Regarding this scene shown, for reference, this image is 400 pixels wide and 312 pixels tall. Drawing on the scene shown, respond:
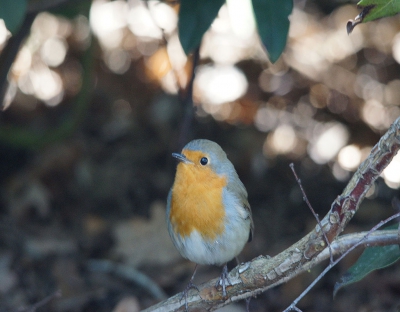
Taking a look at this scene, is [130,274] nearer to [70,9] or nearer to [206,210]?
[206,210]

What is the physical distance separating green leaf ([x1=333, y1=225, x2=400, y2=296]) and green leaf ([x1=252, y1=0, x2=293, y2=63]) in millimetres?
1207

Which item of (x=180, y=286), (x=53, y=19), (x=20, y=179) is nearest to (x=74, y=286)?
(x=180, y=286)

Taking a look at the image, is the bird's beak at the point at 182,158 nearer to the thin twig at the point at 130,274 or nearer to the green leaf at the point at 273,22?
the green leaf at the point at 273,22

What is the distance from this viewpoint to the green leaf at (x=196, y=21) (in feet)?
10.9

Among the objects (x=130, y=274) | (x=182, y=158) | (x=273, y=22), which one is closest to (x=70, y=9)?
(x=182, y=158)

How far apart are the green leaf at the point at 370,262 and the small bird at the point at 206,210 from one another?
0.72 meters

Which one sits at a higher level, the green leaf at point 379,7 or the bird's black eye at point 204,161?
the green leaf at point 379,7

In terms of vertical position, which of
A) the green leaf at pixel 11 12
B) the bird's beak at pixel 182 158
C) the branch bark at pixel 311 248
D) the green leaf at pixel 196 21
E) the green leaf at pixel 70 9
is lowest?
the branch bark at pixel 311 248

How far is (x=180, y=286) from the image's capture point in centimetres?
471

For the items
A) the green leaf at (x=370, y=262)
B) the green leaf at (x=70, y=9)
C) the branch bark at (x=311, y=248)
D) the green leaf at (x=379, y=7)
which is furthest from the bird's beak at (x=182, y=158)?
the green leaf at (x=70, y=9)

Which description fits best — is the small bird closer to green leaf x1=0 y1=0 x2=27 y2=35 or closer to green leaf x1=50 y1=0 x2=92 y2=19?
green leaf x1=0 y1=0 x2=27 y2=35

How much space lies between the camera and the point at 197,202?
3707mm

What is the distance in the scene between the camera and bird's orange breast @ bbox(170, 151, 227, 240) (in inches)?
144

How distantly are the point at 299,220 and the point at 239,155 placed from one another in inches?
38.8
